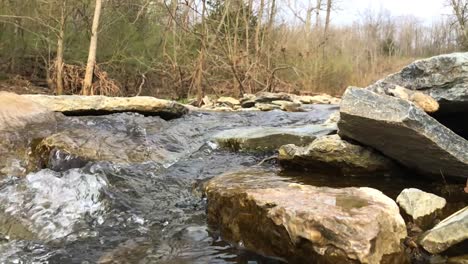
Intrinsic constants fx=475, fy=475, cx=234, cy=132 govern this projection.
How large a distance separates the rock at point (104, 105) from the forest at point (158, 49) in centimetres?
387

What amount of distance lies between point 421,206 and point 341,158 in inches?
40.2

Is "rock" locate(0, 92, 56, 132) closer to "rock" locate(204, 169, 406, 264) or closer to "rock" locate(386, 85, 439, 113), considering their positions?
"rock" locate(204, 169, 406, 264)

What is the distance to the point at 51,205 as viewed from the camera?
3646mm

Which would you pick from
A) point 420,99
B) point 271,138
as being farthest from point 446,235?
point 271,138

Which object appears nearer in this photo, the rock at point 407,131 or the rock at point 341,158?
the rock at point 407,131

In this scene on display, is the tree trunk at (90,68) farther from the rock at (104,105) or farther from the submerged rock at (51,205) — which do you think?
the submerged rock at (51,205)

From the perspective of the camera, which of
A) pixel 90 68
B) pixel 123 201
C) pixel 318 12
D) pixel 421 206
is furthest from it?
pixel 318 12

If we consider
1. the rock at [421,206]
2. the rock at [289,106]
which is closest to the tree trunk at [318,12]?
the rock at [289,106]

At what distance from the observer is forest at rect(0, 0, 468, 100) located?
11.7 metres

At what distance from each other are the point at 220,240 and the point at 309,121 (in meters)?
4.83

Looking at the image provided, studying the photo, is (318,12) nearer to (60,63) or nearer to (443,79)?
(60,63)

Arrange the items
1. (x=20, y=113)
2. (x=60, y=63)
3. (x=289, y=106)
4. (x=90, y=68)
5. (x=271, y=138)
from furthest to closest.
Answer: (x=60, y=63) → (x=90, y=68) → (x=289, y=106) → (x=20, y=113) → (x=271, y=138)

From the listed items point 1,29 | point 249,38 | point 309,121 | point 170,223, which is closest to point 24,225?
point 170,223

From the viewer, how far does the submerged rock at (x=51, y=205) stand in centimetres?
329
